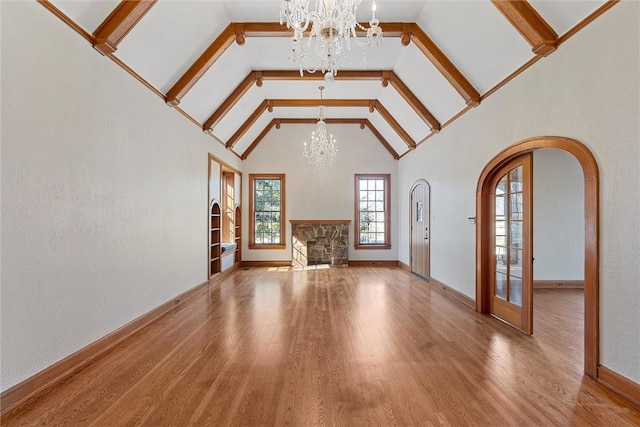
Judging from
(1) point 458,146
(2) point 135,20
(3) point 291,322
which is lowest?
(3) point 291,322

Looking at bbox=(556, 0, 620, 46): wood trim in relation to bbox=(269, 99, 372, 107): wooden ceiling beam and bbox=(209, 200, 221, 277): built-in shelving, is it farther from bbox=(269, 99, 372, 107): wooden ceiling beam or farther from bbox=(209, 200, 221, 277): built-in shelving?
bbox=(209, 200, 221, 277): built-in shelving

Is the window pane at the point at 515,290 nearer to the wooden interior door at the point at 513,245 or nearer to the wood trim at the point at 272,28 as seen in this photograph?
the wooden interior door at the point at 513,245

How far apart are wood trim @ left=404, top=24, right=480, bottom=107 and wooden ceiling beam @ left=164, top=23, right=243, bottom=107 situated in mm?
2566

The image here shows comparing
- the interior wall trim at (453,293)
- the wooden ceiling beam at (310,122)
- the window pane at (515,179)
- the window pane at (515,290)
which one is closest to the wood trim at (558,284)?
the interior wall trim at (453,293)

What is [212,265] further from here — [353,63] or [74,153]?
[353,63]

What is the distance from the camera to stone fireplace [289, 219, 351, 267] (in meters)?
8.95

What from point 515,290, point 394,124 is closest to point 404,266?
point 394,124

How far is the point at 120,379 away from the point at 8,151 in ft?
6.47

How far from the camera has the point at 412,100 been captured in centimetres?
591

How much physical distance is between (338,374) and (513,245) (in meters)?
2.85

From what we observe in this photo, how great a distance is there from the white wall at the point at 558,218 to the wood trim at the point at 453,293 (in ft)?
6.38

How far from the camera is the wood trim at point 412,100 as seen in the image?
19.3 ft

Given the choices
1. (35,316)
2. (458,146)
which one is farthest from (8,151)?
(458,146)

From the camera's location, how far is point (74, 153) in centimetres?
282
